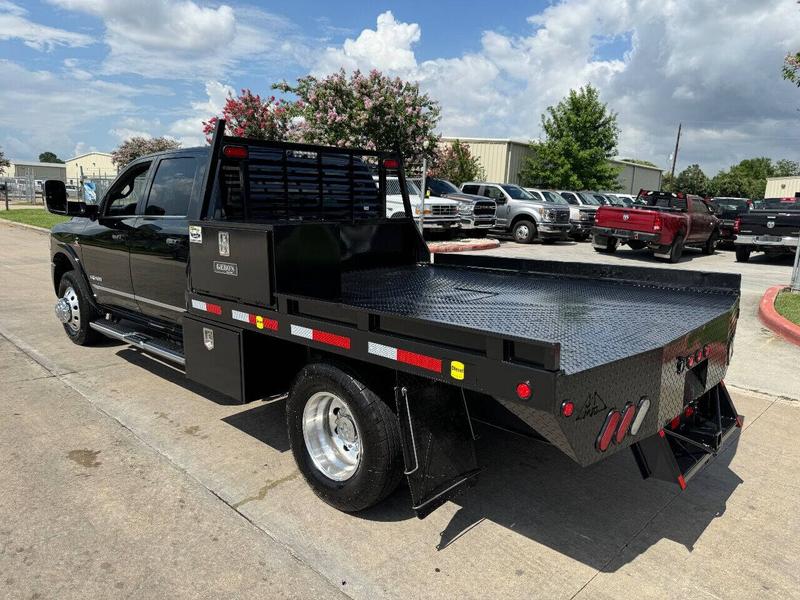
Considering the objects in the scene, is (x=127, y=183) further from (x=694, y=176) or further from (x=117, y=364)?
(x=694, y=176)

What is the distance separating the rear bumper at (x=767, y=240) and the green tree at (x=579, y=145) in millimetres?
Result: 16567

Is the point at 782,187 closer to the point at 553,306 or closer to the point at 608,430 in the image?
the point at 553,306

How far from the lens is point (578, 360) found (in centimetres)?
260

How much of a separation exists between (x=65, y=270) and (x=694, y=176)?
309 feet

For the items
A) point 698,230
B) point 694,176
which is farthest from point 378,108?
point 694,176

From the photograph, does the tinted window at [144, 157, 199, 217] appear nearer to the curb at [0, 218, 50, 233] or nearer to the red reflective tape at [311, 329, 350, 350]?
the red reflective tape at [311, 329, 350, 350]

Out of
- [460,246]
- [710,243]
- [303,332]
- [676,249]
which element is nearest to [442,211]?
[460,246]

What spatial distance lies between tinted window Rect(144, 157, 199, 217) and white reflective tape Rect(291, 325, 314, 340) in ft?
6.58

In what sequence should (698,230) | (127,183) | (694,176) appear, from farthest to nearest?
(694,176), (698,230), (127,183)

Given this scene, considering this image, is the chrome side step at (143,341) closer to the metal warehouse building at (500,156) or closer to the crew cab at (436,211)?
the crew cab at (436,211)

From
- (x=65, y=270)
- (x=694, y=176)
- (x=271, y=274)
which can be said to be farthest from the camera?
(x=694, y=176)

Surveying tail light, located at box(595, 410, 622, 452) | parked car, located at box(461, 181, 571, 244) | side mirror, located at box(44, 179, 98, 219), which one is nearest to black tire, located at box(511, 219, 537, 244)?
parked car, located at box(461, 181, 571, 244)

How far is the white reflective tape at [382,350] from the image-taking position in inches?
109

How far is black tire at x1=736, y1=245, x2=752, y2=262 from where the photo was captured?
52.3ft
